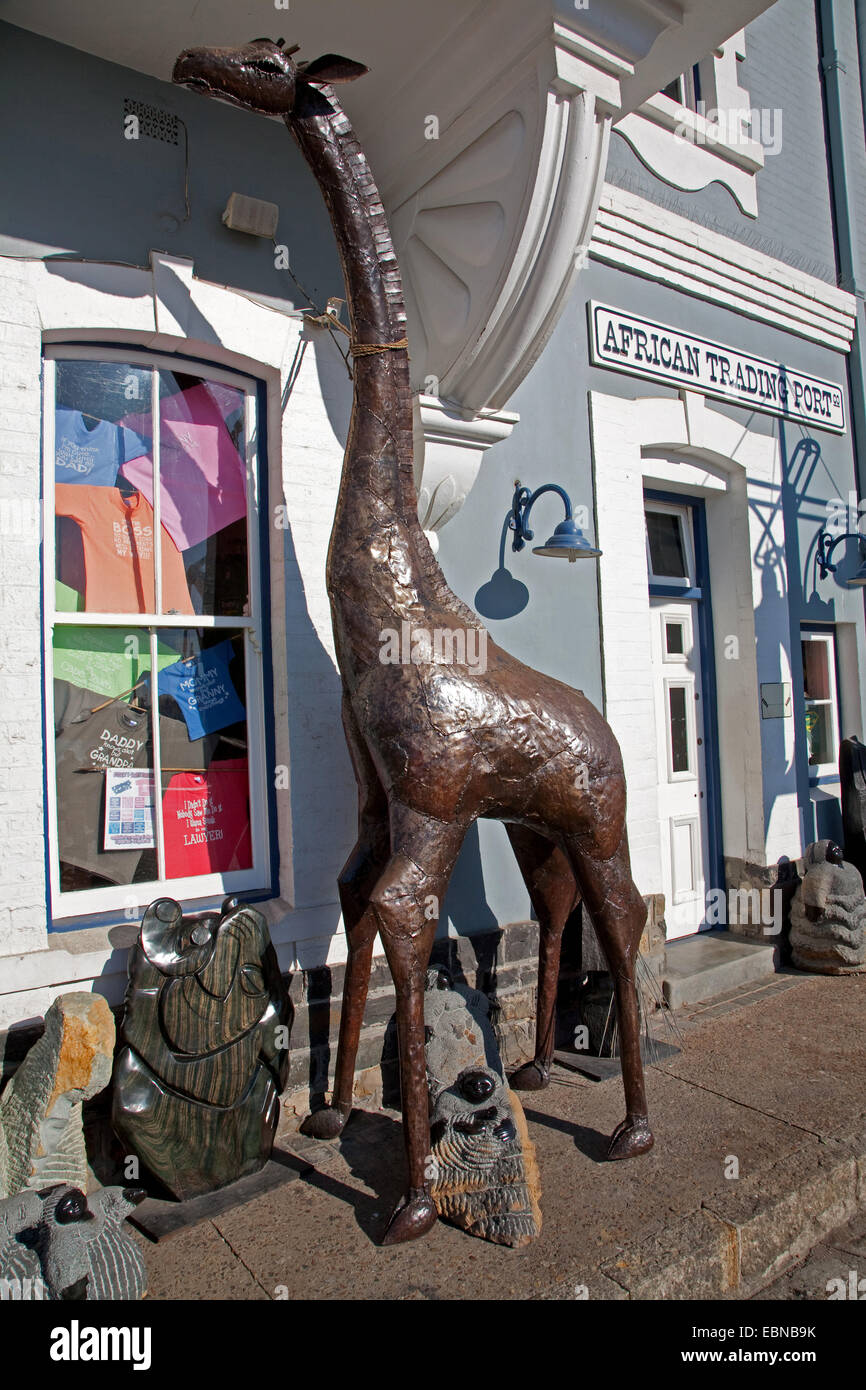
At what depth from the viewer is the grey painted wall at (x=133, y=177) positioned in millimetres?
3180

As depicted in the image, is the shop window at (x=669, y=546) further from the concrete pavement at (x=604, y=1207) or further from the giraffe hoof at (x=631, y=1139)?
the giraffe hoof at (x=631, y=1139)

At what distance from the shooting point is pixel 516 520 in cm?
443

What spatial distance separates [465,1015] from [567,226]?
10.3 ft

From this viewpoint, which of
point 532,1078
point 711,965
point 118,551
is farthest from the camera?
point 711,965

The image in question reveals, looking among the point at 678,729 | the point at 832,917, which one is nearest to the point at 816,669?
the point at 678,729

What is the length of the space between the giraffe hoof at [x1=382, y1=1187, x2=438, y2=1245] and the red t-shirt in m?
1.51

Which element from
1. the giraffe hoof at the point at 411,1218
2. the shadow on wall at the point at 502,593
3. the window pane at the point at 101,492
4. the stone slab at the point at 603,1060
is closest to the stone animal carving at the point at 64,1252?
the giraffe hoof at the point at 411,1218

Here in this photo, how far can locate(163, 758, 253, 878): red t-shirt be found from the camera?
11.5 ft

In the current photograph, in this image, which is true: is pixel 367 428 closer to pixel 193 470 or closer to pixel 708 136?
pixel 193 470

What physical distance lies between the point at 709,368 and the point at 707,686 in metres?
2.16

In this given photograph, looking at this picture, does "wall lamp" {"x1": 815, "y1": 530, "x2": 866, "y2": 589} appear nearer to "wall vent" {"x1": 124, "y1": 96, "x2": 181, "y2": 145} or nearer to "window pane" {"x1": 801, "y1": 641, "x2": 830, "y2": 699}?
"window pane" {"x1": 801, "y1": 641, "x2": 830, "y2": 699}

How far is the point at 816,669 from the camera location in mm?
6953

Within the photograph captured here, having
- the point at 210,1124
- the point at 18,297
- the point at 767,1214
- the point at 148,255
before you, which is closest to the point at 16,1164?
the point at 210,1124

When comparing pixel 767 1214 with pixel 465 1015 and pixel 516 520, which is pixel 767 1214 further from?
pixel 516 520
